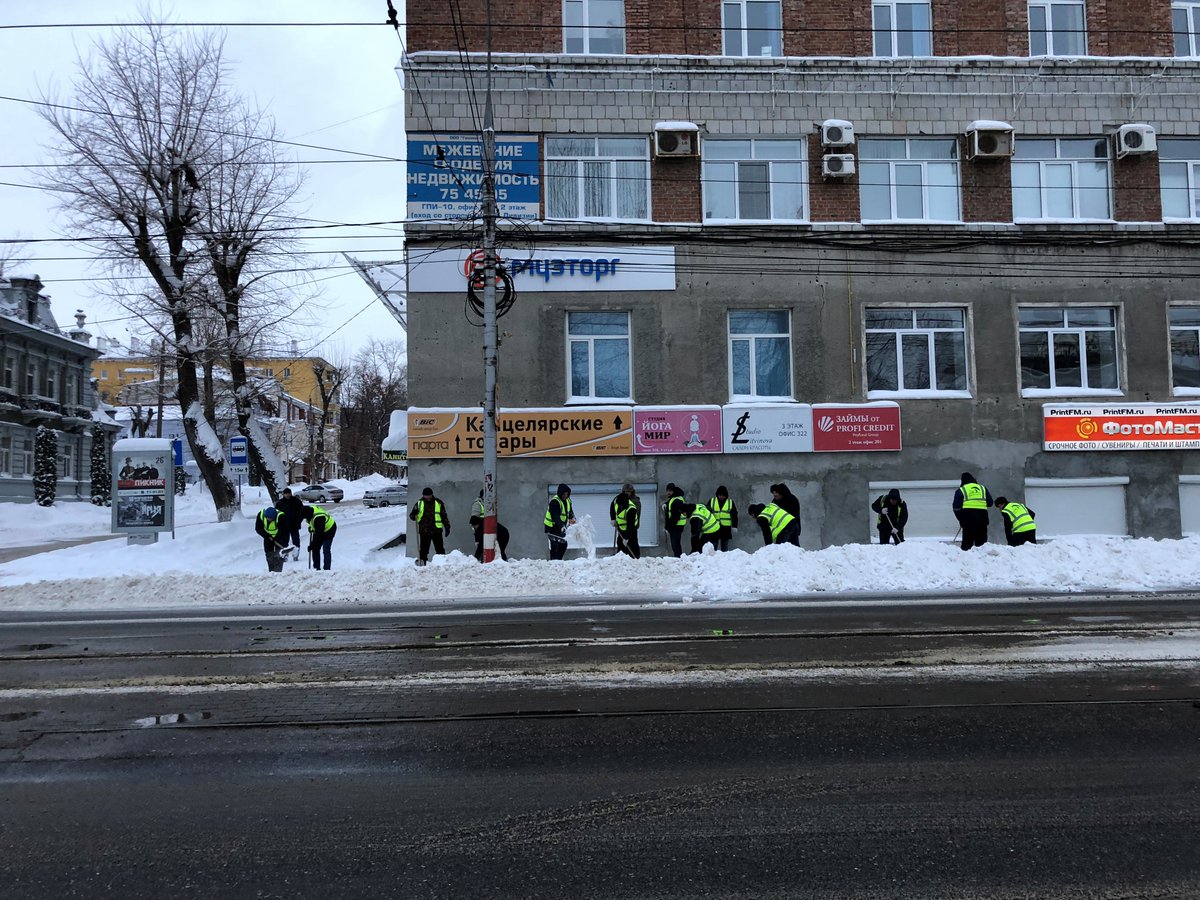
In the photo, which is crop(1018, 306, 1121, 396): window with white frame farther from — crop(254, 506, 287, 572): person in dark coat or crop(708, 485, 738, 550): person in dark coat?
crop(254, 506, 287, 572): person in dark coat

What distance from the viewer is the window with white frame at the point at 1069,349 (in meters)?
19.4

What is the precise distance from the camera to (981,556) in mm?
13391

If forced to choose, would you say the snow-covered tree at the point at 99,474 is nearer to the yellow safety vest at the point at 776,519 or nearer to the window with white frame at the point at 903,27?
the yellow safety vest at the point at 776,519

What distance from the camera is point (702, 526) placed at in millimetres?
16250

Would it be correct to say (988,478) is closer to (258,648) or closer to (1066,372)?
(1066,372)

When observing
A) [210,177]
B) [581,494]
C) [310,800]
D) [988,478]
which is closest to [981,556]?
[988,478]

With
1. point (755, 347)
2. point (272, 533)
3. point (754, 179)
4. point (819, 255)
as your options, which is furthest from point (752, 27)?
point (272, 533)

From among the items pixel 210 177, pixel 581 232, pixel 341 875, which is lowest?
pixel 341 875

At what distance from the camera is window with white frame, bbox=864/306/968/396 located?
63.2 ft

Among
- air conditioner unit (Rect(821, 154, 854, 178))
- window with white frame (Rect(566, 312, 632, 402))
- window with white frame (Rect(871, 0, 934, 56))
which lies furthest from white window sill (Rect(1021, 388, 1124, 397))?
window with white frame (Rect(566, 312, 632, 402))

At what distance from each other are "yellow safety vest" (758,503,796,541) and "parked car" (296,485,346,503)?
128ft

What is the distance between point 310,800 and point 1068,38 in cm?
2226

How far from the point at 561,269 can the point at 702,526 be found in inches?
251

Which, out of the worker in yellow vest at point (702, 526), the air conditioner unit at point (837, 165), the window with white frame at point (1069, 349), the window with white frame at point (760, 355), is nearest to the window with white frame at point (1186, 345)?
the window with white frame at point (1069, 349)
